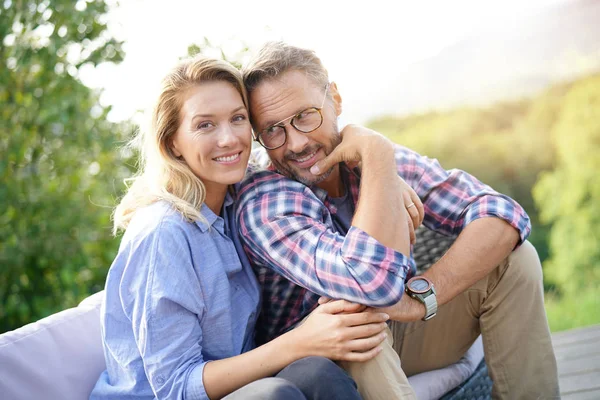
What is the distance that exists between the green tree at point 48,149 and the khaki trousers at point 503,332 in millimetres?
1909

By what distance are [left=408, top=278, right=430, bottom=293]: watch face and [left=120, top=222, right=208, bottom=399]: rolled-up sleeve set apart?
2.36ft

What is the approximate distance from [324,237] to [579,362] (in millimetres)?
2027

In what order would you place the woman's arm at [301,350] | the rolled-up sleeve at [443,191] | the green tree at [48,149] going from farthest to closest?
the green tree at [48,149]
the rolled-up sleeve at [443,191]
the woman's arm at [301,350]

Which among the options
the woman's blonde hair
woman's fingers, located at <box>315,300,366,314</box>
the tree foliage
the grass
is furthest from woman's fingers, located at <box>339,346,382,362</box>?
the tree foliage

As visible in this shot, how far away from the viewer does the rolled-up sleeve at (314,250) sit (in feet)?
6.04

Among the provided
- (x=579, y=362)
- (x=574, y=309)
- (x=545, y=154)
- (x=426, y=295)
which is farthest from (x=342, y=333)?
(x=545, y=154)

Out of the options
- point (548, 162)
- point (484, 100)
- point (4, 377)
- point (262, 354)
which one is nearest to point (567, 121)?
point (548, 162)

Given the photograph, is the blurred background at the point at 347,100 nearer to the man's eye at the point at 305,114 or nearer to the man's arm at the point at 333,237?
the man's eye at the point at 305,114

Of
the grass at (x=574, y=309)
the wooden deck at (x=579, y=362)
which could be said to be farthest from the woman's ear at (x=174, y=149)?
the grass at (x=574, y=309)

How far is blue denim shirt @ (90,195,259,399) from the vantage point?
1814mm

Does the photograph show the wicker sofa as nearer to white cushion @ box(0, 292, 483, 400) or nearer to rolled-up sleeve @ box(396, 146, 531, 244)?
white cushion @ box(0, 292, 483, 400)

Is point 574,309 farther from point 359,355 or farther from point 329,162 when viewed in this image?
point 359,355

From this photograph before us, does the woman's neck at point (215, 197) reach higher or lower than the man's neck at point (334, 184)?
higher

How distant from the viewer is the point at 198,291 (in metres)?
1.92
